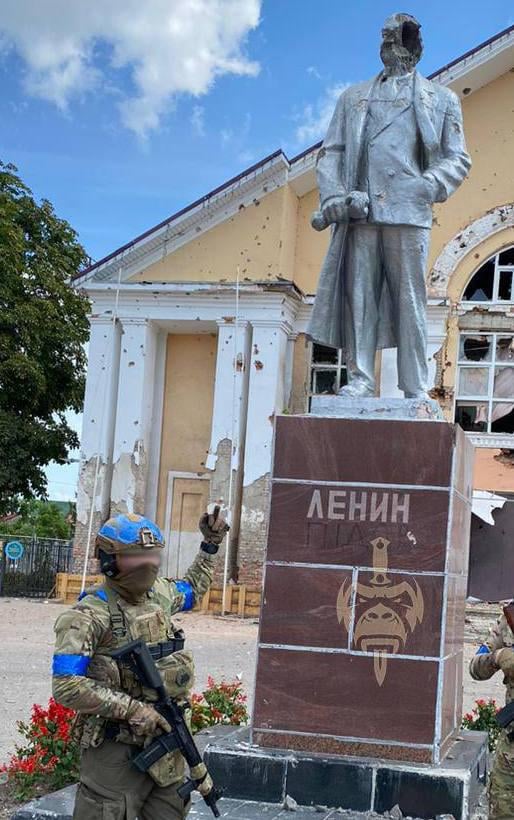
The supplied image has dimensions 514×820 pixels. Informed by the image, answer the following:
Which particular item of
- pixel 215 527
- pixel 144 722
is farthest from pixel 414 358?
pixel 144 722

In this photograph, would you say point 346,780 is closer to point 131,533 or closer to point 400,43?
point 131,533

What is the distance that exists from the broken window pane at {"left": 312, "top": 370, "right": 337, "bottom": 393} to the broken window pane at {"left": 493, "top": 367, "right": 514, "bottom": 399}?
3.12 metres

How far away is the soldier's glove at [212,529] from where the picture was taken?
14.9ft

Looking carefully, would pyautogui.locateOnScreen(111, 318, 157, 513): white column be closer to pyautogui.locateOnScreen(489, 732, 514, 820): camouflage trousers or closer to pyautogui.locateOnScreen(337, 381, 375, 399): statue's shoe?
pyautogui.locateOnScreen(337, 381, 375, 399): statue's shoe

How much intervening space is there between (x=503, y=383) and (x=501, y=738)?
48.1ft

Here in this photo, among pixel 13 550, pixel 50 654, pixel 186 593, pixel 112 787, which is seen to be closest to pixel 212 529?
pixel 186 593

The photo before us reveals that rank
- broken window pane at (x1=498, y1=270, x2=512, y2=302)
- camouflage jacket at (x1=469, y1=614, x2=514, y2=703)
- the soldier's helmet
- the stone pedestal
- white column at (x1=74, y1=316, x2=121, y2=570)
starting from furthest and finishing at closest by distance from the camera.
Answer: white column at (x1=74, y1=316, x2=121, y2=570), broken window pane at (x1=498, y1=270, x2=512, y2=302), the stone pedestal, camouflage jacket at (x1=469, y1=614, x2=514, y2=703), the soldier's helmet

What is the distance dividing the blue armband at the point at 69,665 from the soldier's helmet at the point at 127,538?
1.41 feet

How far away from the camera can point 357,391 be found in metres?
6.12

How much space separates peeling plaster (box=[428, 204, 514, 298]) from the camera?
63.3 feet

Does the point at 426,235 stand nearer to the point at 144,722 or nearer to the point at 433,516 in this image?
the point at 433,516

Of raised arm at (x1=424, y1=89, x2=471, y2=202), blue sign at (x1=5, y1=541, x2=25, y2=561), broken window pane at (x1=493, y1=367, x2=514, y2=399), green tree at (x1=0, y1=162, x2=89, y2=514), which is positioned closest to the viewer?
raised arm at (x1=424, y1=89, x2=471, y2=202)

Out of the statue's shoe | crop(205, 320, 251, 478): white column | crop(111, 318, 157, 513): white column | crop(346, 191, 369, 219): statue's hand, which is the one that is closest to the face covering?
the statue's shoe

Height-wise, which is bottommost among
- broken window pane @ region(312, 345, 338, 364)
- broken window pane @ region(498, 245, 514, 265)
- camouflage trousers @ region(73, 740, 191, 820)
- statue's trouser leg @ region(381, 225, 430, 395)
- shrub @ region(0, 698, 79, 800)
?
shrub @ region(0, 698, 79, 800)
